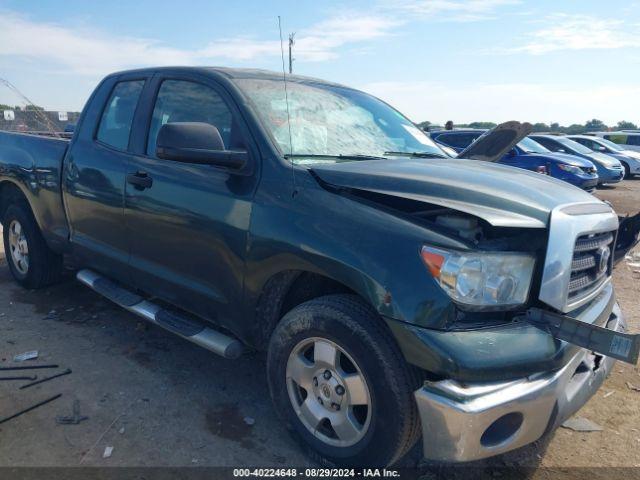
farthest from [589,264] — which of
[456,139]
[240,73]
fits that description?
[456,139]

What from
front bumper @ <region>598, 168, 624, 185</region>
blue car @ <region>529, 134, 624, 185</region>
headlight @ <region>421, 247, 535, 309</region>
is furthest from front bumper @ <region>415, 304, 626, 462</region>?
front bumper @ <region>598, 168, 624, 185</region>

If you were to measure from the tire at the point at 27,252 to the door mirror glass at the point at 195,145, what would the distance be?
2.73 meters

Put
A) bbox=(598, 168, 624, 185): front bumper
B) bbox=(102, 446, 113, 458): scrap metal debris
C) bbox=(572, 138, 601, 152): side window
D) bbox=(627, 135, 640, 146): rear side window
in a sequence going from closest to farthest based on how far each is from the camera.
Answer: bbox=(102, 446, 113, 458): scrap metal debris < bbox=(598, 168, 624, 185): front bumper < bbox=(572, 138, 601, 152): side window < bbox=(627, 135, 640, 146): rear side window

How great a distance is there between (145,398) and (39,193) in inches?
93.6

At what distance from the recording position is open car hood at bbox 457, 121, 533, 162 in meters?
3.99

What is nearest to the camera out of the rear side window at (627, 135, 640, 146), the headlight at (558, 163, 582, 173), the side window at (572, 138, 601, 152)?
the headlight at (558, 163, 582, 173)

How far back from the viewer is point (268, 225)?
→ 8.89 ft

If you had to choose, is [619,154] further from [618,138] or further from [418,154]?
[418,154]

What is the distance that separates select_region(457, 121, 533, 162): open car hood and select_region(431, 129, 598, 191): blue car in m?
8.74

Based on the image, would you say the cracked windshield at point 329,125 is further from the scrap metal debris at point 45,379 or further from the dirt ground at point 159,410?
the scrap metal debris at point 45,379

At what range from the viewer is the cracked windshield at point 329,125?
303 cm

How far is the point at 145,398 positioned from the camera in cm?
323

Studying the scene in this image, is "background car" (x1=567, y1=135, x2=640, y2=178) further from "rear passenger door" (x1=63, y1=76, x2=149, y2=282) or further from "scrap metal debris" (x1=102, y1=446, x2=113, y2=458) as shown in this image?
"scrap metal debris" (x1=102, y1=446, x2=113, y2=458)

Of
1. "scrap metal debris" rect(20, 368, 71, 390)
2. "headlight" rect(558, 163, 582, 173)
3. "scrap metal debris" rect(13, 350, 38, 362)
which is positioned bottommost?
"scrap metal debris" rect(13, 350, 38, 362)
